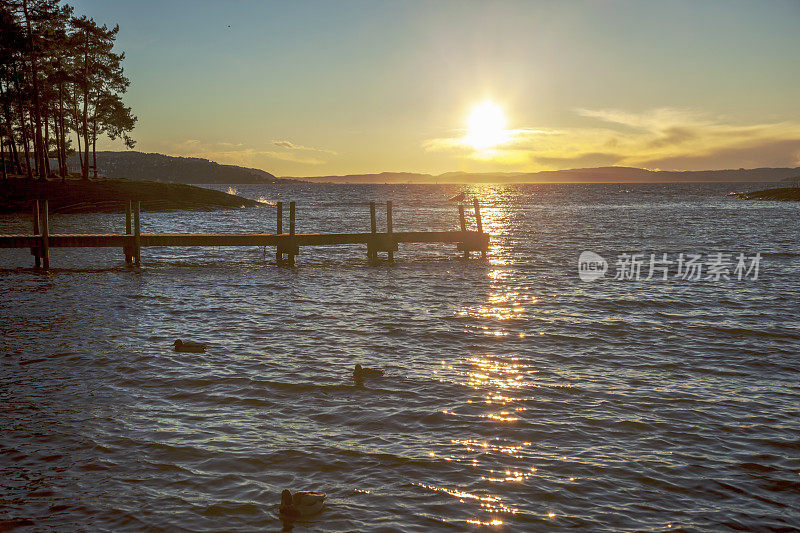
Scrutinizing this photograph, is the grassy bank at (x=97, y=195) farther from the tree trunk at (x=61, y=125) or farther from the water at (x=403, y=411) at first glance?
the water at (x=403, y=411)

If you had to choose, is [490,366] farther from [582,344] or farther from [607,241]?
[607,241]

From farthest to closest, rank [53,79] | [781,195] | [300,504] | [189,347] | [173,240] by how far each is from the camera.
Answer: [781,195], [53,79], [173,240], [189,347], [300,504]

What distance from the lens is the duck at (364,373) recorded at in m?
11.0

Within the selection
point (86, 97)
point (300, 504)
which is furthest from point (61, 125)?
point (300, 504)

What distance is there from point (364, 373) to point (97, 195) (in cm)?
5336

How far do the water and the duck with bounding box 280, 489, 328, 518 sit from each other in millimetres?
132

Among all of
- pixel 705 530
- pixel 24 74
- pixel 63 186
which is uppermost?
pixel 24 74

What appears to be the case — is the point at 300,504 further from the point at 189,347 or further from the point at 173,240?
the point at 173,240

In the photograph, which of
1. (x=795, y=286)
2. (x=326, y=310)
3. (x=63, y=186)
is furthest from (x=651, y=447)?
(x=63, y=186)

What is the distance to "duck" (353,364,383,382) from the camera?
36.0ft

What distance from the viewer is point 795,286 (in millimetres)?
23281

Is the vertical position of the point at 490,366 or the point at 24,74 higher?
the point at 24,74

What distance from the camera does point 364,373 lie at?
36.3 feet

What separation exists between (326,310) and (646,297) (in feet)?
34.6
